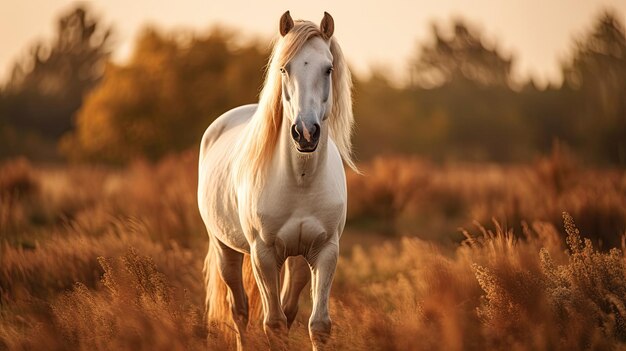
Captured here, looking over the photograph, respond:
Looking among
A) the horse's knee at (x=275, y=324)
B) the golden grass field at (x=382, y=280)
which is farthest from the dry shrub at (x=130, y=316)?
the horse's knee at (x=275, y=324)

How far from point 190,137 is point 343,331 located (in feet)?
47.1

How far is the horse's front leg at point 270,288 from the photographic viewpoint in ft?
Result: 13.3

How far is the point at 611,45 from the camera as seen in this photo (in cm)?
1580

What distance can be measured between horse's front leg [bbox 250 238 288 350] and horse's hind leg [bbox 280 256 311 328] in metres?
0.49

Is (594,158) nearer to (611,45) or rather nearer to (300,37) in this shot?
(611,45)

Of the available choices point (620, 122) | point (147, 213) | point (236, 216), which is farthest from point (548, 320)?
point (620, 122)

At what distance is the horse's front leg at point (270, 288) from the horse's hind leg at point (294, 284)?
19.3 inches

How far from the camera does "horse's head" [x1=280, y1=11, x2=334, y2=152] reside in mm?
3547

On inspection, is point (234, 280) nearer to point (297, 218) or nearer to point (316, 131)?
point (297, 218)

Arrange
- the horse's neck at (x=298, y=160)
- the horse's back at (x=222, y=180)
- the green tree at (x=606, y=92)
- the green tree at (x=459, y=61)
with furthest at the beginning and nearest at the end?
the green tree at (x=459, y=61), the green tree at (x=606, y=92), the horse's back at (x=222, y=180), the horse's neck at (x=298, y=160)

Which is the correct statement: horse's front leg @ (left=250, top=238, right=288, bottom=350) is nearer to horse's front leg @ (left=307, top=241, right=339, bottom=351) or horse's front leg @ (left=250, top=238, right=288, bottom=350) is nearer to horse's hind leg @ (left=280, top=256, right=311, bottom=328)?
horse's front leg @ (left=307, top=241, right=339, bottom=351)

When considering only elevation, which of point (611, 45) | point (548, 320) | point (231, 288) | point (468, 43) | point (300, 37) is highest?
point (468, 43)

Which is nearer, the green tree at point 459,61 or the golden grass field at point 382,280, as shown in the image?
the golden grass field at point 382,280

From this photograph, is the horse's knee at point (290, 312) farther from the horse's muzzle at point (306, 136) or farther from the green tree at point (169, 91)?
the green tree at point (169, 91)
